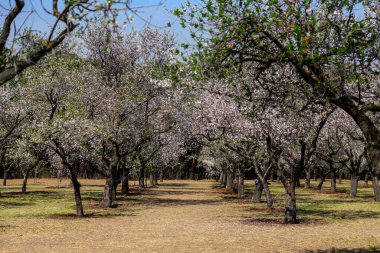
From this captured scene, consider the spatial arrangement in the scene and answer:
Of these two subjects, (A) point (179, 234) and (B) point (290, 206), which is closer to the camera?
(A) point (179, 234)

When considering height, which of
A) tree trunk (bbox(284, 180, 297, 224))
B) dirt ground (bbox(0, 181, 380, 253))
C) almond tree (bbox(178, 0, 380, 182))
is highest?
almond tree (bbox(178, 0, 380, 182))

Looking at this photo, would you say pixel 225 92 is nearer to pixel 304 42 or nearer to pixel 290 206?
pixel 290 206

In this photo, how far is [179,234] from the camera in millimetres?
22938

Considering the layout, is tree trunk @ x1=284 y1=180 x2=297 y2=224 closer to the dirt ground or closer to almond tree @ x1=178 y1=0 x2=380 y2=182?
the dirt ground

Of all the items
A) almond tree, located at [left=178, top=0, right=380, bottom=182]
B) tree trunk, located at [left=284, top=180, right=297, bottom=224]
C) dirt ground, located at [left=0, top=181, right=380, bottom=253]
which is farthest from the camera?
tree trunk, located at [left=284, top=180, right=297, bottom=224]

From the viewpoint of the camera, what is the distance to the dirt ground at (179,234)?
18844 millimetres

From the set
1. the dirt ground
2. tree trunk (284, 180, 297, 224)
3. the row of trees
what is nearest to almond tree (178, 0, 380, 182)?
the row of trees

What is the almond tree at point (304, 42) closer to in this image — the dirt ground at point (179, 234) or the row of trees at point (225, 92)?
the row of trees at point (225, 92)

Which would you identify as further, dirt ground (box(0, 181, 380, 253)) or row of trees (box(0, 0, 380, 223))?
dirt ground (box(0, 181, 380, 253))

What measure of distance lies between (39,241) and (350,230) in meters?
13.4

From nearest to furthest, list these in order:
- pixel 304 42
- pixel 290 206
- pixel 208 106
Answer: pixel 304 42 → pixel 290 206 → pixel 208 106

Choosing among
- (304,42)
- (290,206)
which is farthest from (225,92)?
(304,42)

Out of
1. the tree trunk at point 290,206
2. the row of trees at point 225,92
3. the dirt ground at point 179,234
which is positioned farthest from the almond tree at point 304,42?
the tree trunk at point 290,206

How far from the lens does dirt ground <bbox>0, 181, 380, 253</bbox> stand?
18.8 m
